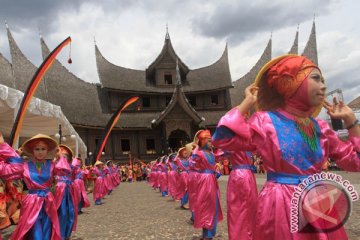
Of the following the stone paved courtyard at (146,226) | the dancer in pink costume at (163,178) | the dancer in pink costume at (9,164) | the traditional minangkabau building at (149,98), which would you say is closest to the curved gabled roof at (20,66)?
the traditional minangkabau building at (149,98)

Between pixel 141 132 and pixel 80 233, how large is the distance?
25.2 metres

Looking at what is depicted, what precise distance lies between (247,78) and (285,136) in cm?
3584

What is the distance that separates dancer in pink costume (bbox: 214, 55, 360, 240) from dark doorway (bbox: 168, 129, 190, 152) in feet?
97.2

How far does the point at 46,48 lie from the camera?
28.8 meters

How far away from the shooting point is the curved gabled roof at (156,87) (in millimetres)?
34844

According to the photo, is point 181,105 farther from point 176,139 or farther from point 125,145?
point 125,145

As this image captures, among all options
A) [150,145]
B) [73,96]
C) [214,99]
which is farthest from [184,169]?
[214,99]

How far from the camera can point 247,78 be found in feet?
123

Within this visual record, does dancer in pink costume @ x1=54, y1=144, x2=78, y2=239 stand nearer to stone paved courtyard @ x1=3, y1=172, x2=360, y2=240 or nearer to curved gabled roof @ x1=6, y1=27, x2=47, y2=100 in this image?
stone paved courtyard @ x1=3, y1=172, x2=360, y2=240

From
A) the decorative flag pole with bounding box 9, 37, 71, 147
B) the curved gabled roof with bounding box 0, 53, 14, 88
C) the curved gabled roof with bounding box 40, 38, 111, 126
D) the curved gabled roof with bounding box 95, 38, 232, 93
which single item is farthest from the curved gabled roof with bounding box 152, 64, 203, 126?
the decorative flag pole with bounding box 9, 37, 71, 147

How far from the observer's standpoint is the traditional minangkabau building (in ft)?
101

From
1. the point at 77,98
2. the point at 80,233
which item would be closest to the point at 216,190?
the point at 80,233

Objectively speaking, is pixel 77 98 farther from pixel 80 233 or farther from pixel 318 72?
pixel 318 72

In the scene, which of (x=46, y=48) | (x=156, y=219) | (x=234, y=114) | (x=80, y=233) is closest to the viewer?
(x=234, y=114)
